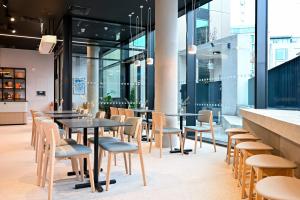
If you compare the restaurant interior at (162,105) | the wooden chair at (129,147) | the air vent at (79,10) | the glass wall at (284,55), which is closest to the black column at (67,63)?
the restaurant interior at (162,105)

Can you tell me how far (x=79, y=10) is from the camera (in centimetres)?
785

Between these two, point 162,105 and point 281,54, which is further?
point 162,105

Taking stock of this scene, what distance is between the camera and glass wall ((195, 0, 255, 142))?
6.08 m

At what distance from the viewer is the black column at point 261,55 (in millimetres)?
5137

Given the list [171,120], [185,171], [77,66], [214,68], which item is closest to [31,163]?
[185,171]

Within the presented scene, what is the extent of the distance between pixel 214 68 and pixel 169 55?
1.42 meters

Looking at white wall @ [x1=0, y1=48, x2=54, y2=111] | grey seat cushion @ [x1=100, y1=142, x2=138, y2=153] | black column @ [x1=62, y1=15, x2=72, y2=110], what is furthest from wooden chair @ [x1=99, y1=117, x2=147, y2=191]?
white wall @ [x1=0, y1=48, x2=54, y2=111]

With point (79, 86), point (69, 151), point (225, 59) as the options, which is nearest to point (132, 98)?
point (79, 86)

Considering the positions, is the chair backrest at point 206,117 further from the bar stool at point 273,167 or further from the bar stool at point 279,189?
the bar stool at point 279,189

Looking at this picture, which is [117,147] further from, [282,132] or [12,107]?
[12,107]

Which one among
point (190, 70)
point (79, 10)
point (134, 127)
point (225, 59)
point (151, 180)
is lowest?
point (151, 180)

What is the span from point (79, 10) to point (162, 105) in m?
3.93

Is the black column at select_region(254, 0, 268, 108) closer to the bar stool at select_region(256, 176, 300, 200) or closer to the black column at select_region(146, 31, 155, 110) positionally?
the bar stool at select_region(256, 176, 300, 200)

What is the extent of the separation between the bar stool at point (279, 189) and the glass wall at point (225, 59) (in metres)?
4.35
